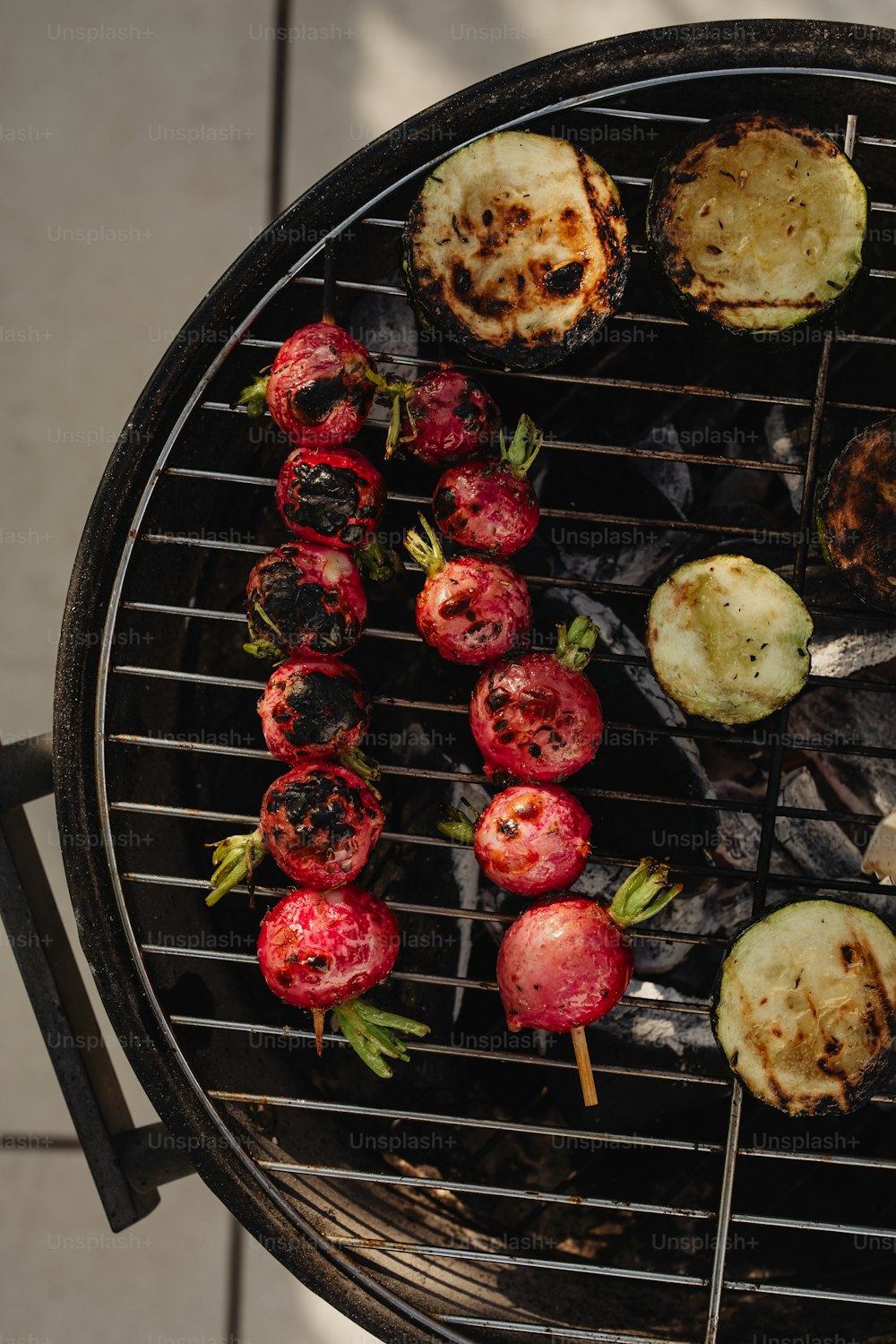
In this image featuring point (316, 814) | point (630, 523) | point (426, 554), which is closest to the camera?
point (316, 814)

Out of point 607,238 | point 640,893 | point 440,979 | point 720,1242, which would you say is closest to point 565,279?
point 607,238

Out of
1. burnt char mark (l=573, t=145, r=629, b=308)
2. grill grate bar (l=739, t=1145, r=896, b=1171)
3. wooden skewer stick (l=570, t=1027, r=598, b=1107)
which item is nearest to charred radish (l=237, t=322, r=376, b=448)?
burnt char mark (l=573, t=145, r=629, b=308)

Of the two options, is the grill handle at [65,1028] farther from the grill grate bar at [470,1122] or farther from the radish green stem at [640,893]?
the radish green stem at [640,893]

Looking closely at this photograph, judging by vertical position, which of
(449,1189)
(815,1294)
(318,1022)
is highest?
(318,1022)

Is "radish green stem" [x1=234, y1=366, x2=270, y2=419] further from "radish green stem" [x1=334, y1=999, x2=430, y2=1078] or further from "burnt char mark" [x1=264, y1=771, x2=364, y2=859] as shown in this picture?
"radish green stem" [x1=334, y1=999, x2=430, y2=1078]

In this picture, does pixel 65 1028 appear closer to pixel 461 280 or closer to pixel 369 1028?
pixel 369 1028

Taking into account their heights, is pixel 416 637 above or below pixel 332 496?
below

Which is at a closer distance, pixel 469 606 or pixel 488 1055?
pixel 469 606
